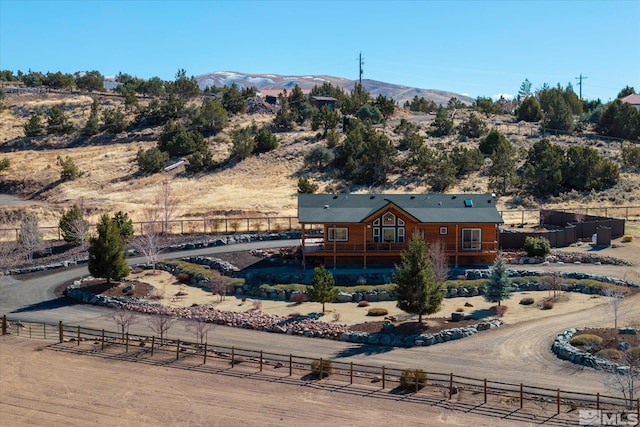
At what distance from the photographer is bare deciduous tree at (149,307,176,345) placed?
31031 mm

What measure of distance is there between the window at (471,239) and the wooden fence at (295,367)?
19516 millimetres

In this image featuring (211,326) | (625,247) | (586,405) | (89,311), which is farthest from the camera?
(625,247)

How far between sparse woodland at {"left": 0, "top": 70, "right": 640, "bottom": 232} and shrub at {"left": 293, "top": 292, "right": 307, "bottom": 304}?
1030 inches

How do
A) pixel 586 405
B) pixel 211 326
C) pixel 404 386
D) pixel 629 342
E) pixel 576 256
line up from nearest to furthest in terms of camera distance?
1. pixel 586 405
2. pixel 404 386
3. pixel 629 342
4. pixel 211 326
5. pixel 576 256

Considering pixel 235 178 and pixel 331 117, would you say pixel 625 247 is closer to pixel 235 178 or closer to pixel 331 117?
pixel 235 178

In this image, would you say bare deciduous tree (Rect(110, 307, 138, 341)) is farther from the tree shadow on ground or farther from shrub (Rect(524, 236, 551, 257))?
shrub (Rect(524, 236, 551, 257))

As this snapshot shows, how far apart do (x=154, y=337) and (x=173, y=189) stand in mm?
50028

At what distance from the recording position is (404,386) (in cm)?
2527

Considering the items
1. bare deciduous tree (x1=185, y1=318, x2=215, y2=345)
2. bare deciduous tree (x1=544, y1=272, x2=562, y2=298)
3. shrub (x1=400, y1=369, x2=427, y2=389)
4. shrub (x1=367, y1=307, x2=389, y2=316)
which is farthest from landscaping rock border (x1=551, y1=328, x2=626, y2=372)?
bare deciduous tree (x1=185, y1=318, x2=215, y2=345)

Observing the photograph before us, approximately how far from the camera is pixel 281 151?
91.2 m

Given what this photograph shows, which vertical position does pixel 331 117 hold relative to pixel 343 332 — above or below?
above

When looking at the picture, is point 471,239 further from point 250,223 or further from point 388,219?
point 250,223

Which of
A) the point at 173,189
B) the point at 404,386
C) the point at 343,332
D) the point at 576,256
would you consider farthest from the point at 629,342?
the point at 173,189

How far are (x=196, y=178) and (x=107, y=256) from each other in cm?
4438
